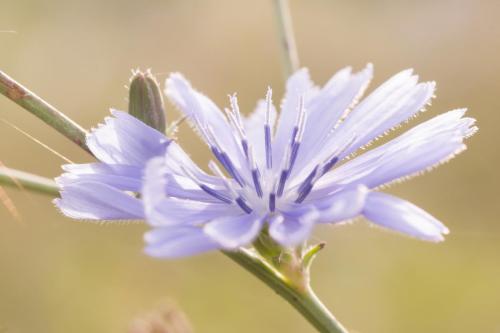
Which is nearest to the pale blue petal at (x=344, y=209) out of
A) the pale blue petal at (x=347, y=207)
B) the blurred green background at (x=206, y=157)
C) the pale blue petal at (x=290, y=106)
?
the pale blue petal at (x=347, y=207)

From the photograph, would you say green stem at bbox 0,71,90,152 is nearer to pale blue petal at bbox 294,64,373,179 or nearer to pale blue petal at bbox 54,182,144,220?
pale blue petal at bbox 54,182,144,220

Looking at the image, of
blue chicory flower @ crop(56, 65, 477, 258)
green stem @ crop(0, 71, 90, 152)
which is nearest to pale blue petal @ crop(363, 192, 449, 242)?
blue chicory flower @ crop(56, 65, 477, 258)

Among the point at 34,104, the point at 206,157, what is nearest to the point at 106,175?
the point at 34,104

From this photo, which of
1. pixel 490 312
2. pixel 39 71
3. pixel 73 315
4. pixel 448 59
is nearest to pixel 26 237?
pixel 73 315

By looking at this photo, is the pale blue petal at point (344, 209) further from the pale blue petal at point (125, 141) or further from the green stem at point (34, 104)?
the green stem at point (34, 104)

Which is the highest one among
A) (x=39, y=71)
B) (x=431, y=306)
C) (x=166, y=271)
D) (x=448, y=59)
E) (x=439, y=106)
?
(x=448, y=59)

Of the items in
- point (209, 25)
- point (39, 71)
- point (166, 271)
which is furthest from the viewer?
point (209, 25)

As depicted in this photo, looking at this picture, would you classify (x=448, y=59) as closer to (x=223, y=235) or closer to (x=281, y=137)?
(x=281, y=137)
